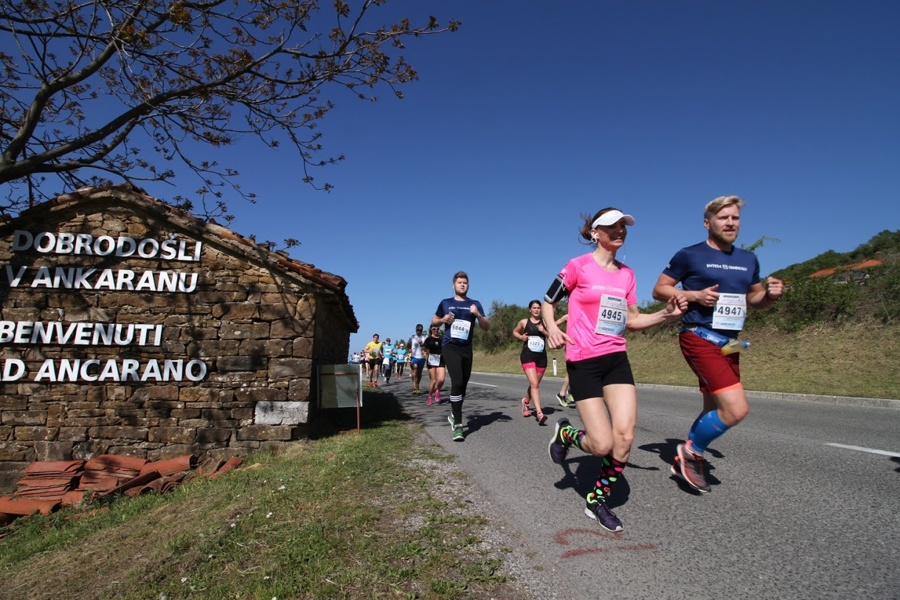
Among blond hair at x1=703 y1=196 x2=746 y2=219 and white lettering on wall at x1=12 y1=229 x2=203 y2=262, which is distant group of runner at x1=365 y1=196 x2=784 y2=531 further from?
white lettering on wall at x1=12 y1=229 x2=203 y2=262

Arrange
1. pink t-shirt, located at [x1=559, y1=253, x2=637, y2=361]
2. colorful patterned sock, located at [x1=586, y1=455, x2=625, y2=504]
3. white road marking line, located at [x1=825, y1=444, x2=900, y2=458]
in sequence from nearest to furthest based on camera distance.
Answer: colorful patterned sock, located at [x1=586, y1=455, x2=625, y2=504]
pink t-shirt, located at [x1=559, y1=253, x2=637, y2=361]
white road marking line, located at [x1=825, y1=444, x2=900, y2=458]

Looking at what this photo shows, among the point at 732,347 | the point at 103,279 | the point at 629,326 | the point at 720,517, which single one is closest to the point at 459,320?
the point at 629,326

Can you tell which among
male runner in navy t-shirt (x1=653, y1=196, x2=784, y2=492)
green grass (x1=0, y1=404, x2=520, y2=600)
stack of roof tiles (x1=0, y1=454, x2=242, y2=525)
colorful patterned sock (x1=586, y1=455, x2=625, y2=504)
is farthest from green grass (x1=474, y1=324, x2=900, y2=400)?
stack of roof tiles (x1=0, y1=454, x2=242, y2=525)

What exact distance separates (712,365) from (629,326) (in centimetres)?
68

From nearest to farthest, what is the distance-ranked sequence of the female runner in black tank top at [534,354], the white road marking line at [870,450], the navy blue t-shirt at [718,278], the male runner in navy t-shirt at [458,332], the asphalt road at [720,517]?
the asphalt road at [720,517], the navy blue t-shirt at [718,278], the white road marking line at [870,450], the male runner in navy t-shirt at [458,332], the female runner in black tank top at [534,354]

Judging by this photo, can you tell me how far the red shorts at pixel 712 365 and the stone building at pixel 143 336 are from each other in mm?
5510

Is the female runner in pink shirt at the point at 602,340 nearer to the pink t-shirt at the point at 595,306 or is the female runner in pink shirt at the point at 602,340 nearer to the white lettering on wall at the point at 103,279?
the pink t-shirt at the point at 595,306

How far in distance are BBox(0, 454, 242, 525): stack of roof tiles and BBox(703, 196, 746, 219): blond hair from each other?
255 inches

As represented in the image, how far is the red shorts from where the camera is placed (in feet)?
12.3

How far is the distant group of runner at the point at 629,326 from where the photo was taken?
347 centimetres

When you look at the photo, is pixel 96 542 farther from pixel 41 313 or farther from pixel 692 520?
pixel 692 520

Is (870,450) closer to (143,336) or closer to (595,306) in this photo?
(595,306)

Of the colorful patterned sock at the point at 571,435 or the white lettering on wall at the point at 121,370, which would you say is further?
the white lettering on wall at the point at 121,370

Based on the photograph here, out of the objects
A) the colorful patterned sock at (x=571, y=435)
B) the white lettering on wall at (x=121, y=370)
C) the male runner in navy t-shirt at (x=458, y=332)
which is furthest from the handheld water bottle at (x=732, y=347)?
the white lettering on wall at (x=121, y=370)
